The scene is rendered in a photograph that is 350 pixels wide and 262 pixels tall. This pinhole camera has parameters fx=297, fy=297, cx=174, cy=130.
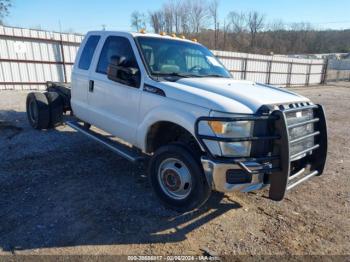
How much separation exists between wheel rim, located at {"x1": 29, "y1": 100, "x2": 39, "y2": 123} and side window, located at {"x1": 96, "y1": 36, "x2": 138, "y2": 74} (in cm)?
277

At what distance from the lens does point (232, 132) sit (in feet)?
10.2

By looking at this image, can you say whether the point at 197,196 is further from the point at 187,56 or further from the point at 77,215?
the point at 187,56

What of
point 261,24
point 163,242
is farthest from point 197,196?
point 261,24

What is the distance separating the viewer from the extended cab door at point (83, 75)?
17.3 feet

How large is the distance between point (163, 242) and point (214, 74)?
2604 mm

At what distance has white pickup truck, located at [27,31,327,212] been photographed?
10.2 feet

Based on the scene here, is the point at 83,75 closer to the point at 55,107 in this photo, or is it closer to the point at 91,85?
the point at 91,85

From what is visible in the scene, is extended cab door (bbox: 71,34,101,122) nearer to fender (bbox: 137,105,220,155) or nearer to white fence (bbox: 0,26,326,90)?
fender (bbox: 137,105,220,155)

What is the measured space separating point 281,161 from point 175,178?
4.17 feet

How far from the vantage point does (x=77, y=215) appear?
3.56 meters

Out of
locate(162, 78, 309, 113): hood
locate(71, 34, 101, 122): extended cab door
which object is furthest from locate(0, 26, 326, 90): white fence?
locate(162, 78, 309, 113): hood

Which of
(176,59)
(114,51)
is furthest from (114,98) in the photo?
(176,59)

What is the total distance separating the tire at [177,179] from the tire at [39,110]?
4034 mm

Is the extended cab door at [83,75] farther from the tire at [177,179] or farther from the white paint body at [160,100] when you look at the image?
the tire at [177,179]
